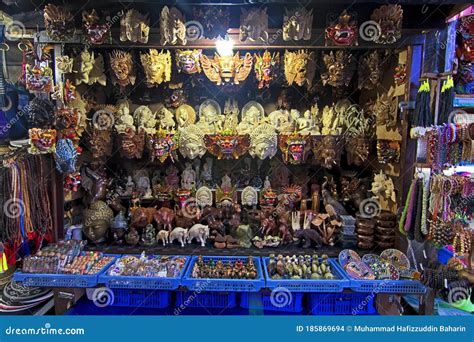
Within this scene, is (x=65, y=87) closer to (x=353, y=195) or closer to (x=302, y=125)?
(x=302, y=125)

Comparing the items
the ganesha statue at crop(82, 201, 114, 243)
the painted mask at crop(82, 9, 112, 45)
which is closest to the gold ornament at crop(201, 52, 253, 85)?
the painted mask at crop(82, 9, 112, 45)

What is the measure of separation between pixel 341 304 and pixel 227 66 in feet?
8.01

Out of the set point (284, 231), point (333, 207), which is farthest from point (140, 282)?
point (333, 207)

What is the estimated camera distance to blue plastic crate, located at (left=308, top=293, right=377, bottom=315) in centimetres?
287

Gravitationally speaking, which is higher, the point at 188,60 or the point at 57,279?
the point at 188,60

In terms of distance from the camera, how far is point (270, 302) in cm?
288

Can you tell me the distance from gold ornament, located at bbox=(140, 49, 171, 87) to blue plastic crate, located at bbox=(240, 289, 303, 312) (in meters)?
2.22

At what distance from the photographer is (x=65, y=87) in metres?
2.99

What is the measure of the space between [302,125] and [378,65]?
35.0 inches

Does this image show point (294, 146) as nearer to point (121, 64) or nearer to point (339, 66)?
point (339, 66)

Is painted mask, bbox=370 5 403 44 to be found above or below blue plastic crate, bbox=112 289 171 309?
above

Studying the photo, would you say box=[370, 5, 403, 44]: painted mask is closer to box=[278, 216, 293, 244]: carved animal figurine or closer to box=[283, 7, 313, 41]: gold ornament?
box=[283, 7, 313, 41]: gold ornament

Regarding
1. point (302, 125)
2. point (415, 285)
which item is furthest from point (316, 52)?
point (415, 285)

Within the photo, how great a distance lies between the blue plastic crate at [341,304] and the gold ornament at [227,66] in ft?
7.18
